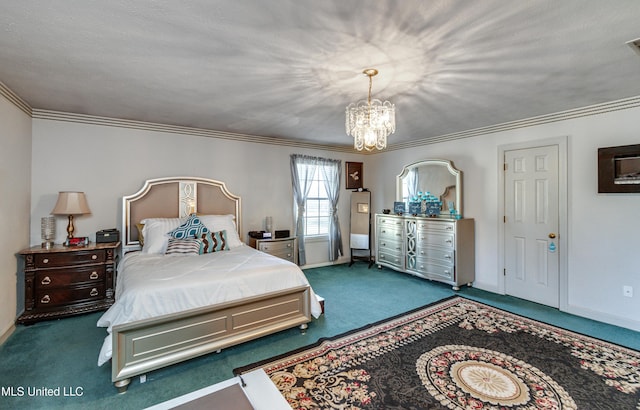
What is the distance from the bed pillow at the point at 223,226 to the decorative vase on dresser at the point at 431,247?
2779 mm

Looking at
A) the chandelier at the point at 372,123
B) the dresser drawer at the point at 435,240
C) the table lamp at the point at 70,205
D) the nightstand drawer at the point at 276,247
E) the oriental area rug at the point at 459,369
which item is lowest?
the oriental area rug at the point at 459,369

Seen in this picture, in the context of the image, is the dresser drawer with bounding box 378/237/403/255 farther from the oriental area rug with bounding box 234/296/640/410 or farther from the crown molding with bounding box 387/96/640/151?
the oriental area rug with bounding box 234/296/640/410

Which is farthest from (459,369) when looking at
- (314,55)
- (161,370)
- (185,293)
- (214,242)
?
(214,242)

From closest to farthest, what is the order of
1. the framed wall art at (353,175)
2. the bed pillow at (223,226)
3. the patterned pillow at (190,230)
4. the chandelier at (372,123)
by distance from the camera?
the chandelier at (372,123) < the patterned pillow at (190,230) < the bed pillow at (223,226) < the framed wall art at (353,175)

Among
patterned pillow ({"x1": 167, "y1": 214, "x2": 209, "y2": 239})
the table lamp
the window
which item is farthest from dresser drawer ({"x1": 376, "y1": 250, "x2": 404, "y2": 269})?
the table lamp

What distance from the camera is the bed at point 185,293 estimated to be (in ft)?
7.12

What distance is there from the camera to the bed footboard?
213 centimetres

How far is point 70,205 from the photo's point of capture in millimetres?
3400

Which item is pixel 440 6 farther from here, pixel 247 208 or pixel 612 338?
pixel 247 208

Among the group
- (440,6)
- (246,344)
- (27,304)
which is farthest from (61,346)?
(440,6)

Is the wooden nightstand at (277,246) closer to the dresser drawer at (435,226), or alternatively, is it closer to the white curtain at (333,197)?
the white curtain at (333,197)

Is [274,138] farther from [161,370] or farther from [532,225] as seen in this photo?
[532,225]

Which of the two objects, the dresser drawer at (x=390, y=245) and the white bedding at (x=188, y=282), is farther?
the dresser drawer at (x=390, y=245)

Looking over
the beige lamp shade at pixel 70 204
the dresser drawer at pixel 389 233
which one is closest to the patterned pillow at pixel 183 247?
the beige lamp shade at pixel 70 204
